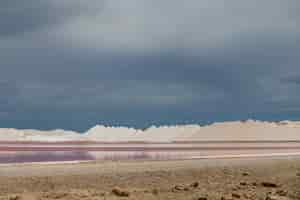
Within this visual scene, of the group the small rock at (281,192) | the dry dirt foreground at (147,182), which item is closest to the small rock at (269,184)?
the dry dirt foreground at (147,182)

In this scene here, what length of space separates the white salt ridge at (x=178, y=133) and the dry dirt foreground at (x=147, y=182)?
181 ft

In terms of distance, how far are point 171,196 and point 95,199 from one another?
2.65 meters

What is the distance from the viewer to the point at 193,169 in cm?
2992

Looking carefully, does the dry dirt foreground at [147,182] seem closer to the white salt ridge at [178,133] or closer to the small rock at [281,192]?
the small rock at [281,192]

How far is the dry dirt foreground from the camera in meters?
19.1

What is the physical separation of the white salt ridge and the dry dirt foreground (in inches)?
2178

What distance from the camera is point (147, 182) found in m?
24.6

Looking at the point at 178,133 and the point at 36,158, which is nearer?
the point at 36,158

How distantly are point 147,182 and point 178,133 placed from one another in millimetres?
81459

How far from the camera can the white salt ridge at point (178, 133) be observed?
9031 cm

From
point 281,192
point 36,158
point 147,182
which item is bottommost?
point 281,192

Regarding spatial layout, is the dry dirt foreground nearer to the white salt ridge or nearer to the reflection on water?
the reflection on water

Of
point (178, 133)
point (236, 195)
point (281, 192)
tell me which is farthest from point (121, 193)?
point (178, 133)

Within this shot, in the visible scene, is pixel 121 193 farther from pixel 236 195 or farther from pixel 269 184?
pixel 269 184
